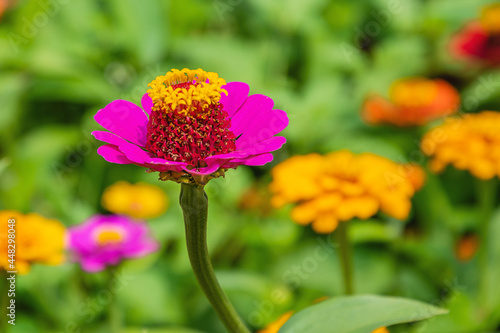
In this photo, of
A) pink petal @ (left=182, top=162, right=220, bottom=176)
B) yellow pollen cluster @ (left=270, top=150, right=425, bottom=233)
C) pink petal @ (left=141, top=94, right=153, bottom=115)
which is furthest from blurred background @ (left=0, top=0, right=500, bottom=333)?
pink petal @ (left=182, top=162, right=220, bottom=176)

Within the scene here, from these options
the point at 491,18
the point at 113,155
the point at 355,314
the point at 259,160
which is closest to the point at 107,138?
the point at 113,155

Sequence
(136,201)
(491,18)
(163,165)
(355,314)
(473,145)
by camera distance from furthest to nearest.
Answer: (491,18) → (136,201) → (473,145) → (355,314) → (163,165)

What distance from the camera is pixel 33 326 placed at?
101cm

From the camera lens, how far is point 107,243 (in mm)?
915

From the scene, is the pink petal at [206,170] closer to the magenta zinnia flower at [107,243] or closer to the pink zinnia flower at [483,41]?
the magenta zinnia flower at [107,243]

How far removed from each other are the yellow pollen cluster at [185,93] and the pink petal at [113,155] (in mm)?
51

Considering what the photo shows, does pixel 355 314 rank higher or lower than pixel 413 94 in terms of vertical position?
lower

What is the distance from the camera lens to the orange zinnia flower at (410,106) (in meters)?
1.46

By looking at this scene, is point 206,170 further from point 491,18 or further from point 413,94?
point 491,18

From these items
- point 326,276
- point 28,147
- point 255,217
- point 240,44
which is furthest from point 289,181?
point 240,44

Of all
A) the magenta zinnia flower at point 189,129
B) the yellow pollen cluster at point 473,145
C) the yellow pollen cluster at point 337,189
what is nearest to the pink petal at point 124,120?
the magenta zinnia flower at point 189,129

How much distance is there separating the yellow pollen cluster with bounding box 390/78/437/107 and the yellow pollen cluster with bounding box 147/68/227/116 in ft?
3.59

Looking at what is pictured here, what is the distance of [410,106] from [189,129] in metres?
1.12

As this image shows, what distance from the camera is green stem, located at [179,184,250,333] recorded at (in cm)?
45
